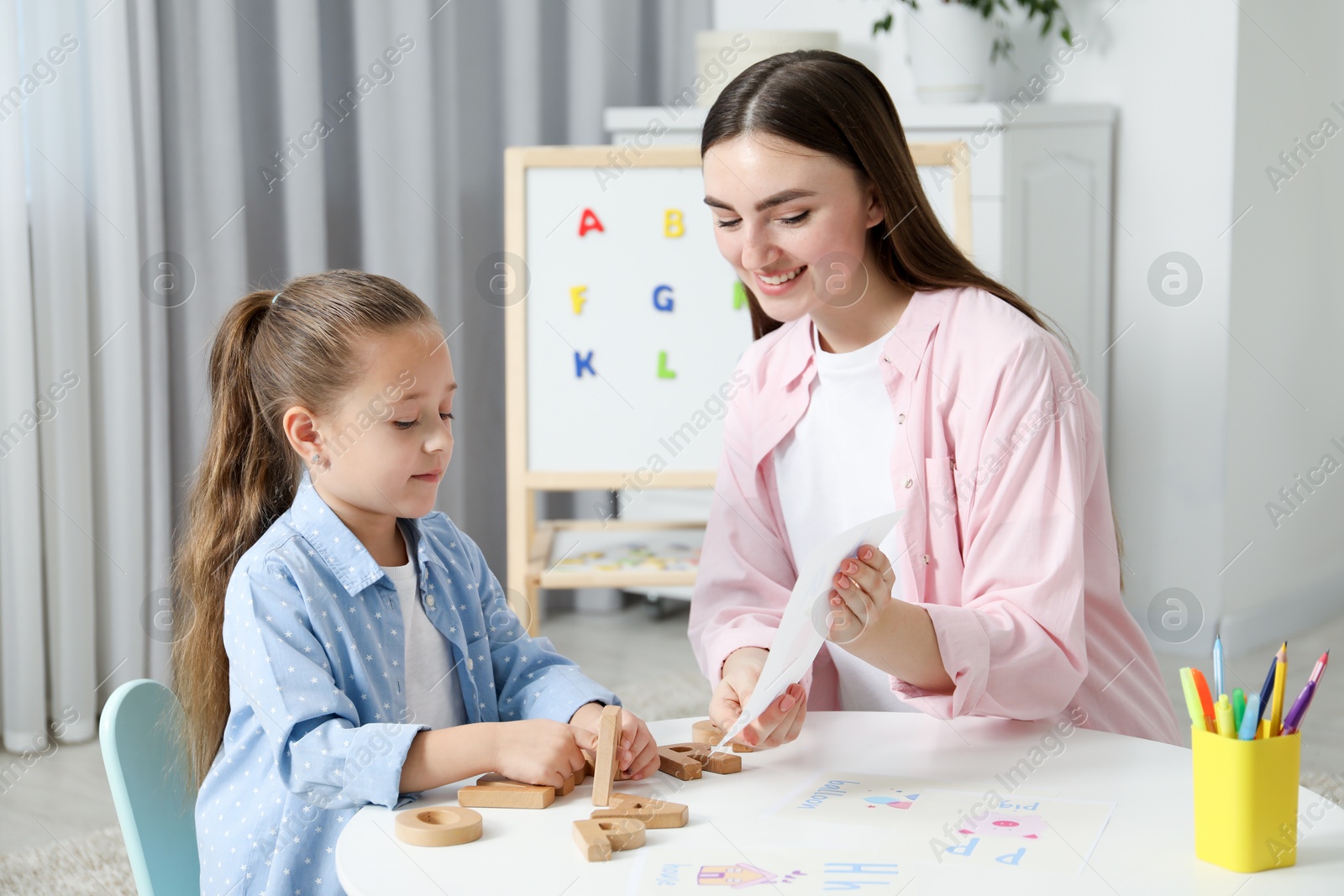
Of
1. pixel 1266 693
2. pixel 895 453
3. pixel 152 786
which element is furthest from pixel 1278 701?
pixel 152 786

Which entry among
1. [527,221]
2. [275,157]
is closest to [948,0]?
[527,221]

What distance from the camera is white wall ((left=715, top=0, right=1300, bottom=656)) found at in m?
2.98

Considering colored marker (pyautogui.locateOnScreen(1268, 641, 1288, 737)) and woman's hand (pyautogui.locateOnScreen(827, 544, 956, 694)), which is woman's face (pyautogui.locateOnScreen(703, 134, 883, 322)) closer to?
woman's hand (pyautogui.locateOnScreen(827, 544, 956, 694))

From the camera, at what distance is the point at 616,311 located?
2.78 meters

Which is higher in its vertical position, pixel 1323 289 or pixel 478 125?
pixel 478 125

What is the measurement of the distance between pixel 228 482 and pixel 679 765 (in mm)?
561

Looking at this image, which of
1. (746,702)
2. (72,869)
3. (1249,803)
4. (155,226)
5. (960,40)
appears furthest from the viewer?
(960,40)

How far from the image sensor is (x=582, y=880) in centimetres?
80

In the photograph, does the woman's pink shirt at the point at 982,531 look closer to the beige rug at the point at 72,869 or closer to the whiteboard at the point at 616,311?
the beige rug at the point at 72,869

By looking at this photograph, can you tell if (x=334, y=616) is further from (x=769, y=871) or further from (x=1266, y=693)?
(x=1266, y=693)

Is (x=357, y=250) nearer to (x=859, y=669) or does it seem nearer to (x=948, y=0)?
(x=948, y=0)

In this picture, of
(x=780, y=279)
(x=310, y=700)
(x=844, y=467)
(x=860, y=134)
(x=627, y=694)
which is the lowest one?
(x=627, y=694)

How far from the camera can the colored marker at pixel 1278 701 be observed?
80 centimetres

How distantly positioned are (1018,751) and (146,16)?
2.42 meters
